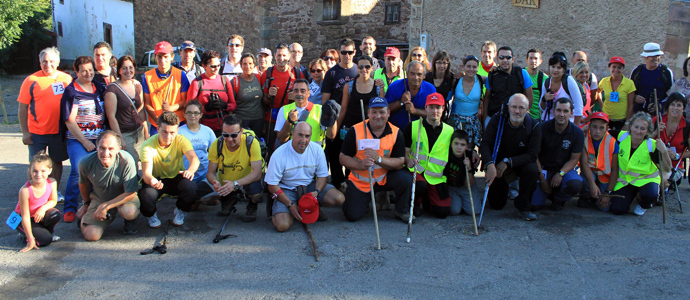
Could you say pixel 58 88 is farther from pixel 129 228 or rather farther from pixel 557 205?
pixel 557 205

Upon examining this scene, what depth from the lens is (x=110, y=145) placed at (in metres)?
4.52

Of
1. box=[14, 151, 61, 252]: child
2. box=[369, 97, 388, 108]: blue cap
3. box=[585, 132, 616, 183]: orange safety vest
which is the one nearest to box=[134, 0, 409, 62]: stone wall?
box=[585, 132, 616, 183]: orange safety vest

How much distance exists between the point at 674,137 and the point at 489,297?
4298mm

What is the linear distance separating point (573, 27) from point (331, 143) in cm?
713

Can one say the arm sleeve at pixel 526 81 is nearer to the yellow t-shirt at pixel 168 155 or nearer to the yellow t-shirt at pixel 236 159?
the yellow t-shirt at pixel 236 159

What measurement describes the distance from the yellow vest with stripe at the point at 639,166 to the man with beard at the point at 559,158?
530 mm

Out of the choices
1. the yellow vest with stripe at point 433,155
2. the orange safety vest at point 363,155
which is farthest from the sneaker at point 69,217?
the yellow vest with stripe at point 433,155

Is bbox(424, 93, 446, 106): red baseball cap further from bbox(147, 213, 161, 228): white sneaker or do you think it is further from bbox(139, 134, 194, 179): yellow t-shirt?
bbox(147, 213, 161, 228): white sneaker

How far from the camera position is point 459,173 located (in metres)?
5.49

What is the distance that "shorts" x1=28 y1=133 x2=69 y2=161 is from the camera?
17.6ft

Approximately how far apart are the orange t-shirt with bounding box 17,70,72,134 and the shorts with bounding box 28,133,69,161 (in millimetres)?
54

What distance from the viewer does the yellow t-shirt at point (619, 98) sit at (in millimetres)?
6934

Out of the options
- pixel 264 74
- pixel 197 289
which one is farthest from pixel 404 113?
pixel 197 289

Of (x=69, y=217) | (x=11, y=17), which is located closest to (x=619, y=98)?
(x=69, y=217)
